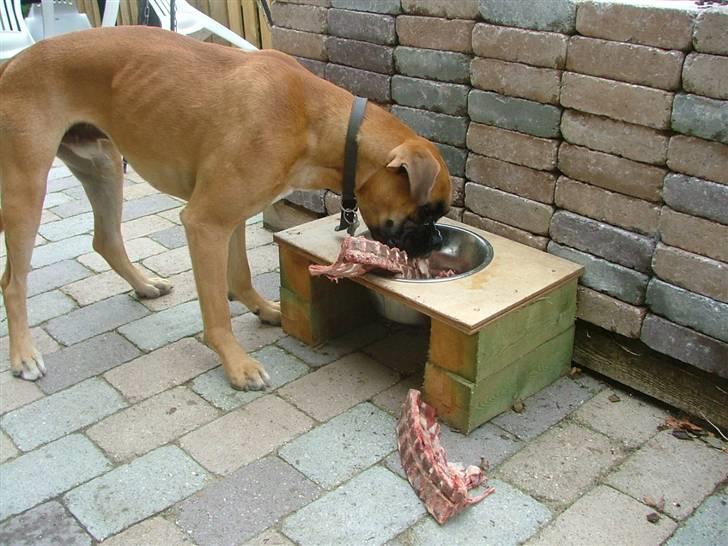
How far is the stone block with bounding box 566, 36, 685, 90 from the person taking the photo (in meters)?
2.83

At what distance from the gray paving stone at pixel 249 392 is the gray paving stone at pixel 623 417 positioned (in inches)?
50.8

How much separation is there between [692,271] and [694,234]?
0.15 meters

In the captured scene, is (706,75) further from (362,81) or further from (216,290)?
(216,290)

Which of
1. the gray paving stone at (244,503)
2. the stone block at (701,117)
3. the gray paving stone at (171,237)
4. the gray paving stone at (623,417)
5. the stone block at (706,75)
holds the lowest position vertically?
the gray paving stone at (623,417)

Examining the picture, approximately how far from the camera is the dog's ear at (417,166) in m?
3.11

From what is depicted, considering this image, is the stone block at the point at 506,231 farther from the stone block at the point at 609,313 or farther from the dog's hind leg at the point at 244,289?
the dog's hind leg at the point at 244,289

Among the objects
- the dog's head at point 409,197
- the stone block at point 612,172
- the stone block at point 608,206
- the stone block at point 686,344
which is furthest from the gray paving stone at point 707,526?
the dog's head at point 409,197

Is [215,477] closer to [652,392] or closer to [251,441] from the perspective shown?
[251,441]

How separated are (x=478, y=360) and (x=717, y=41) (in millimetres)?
1419

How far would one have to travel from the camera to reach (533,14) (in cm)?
321

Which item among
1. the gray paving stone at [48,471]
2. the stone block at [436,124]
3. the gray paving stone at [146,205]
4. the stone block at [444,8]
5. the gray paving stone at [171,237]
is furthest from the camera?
the gray paving stone at [146,205]

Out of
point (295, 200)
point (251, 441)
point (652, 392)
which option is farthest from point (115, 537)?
point (295, 200)

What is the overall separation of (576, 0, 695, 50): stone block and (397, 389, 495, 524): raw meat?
1615mm

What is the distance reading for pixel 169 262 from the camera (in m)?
4.76
